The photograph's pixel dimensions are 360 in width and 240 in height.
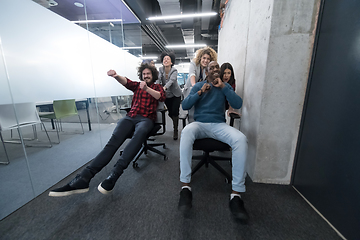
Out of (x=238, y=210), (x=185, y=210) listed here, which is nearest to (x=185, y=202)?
(x=185, y=210)

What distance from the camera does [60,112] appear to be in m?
1.63

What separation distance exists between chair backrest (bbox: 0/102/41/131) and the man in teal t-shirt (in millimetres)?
1391

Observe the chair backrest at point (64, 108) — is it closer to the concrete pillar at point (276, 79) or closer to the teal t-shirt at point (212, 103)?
the teal t-shirt at point (212, 103)

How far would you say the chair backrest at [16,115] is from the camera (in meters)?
1.07

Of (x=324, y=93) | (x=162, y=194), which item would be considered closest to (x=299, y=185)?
(x=324, y=93)

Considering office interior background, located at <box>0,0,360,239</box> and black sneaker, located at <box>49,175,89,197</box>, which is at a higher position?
office interior background, located at <box>0,0,360,239</box>

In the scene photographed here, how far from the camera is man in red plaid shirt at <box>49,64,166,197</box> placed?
113 centimetres

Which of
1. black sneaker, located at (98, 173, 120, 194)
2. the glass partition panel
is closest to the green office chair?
the glass partition panel

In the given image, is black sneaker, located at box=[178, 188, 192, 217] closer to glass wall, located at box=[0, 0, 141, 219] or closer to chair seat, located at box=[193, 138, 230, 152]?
chair seat, located at box=[193, 138, 230, 152]

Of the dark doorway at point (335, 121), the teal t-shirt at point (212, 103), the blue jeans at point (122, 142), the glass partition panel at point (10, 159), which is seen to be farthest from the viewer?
the teal t-shirt at point (212, 103)

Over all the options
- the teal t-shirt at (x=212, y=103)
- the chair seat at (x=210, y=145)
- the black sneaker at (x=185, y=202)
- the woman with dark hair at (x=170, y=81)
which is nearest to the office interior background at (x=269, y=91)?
the teal t-shirt at (x=212, y=103)

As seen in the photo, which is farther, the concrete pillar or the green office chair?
the green office chair

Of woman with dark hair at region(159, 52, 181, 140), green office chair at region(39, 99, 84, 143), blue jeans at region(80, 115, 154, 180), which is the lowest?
blue jeans at region(80, 115, 154, 180)

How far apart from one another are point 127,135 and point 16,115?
34.8 inches
